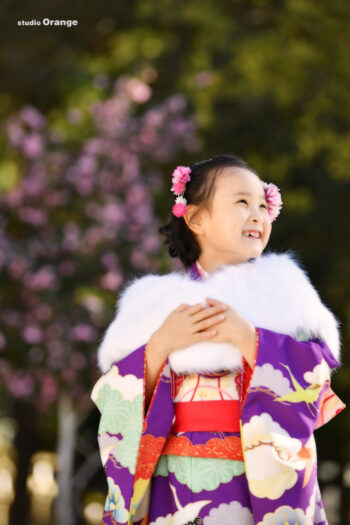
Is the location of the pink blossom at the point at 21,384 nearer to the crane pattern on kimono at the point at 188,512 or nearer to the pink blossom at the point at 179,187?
the pink blossom at the point at 179,187

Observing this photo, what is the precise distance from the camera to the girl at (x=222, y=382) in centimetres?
218

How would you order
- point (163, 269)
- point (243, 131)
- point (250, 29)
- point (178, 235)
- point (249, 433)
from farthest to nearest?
1. point (250, 29)
2. point (243, 131)
3. point (163, 269)
4. point (178, 235)
5. point (249, 433)

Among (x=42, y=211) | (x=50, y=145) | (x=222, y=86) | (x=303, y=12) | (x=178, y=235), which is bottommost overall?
(x=178, y=235)

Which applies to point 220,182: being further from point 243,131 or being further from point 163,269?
point 243,131

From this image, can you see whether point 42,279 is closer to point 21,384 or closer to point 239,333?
point 21,384

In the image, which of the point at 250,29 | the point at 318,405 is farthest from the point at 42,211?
the point at 318,405

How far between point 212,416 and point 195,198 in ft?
2.21

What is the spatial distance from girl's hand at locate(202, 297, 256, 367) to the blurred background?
14.1 feet

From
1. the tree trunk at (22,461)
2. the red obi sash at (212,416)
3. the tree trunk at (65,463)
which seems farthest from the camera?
the tree trunk at (22,461)

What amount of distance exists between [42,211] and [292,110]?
10.0ft

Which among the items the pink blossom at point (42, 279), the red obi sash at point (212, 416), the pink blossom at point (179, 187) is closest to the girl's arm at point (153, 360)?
the red obi sash at point (212, 416)

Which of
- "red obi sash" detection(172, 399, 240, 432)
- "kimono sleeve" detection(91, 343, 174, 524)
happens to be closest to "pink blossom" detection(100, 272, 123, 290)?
"kimono sleeve" detection(91, 343, 174, 524)

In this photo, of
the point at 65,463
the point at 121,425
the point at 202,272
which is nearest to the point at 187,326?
the point at 202,272

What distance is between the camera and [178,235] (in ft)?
8.64
